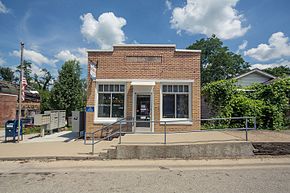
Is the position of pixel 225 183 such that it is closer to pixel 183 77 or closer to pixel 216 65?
pixel 183 77

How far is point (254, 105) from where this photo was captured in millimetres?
11641

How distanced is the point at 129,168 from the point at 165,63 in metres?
6.87

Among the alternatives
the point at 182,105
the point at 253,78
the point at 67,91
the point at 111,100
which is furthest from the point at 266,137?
the point at 67,91

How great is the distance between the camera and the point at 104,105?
452 inches

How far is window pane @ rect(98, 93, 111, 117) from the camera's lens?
11.4 metres

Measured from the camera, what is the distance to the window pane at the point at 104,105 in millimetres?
11430

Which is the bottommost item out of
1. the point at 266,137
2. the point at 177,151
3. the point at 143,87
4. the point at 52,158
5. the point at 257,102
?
the point at 52,158

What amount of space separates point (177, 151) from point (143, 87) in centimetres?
475

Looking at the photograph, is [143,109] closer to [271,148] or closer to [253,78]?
[271,148]

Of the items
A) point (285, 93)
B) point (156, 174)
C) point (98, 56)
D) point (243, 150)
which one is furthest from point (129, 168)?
point (285, 93)

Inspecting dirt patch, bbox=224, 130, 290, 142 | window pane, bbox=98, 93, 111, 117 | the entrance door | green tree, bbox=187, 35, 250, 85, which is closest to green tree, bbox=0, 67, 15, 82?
green tree, bbox=187, 35, 250, 85

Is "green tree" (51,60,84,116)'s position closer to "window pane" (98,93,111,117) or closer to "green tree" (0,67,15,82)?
"window pane" (98,93,111,117)

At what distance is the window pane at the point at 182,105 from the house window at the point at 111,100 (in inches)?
129

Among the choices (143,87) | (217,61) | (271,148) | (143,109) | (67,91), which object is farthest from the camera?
(217,61)
